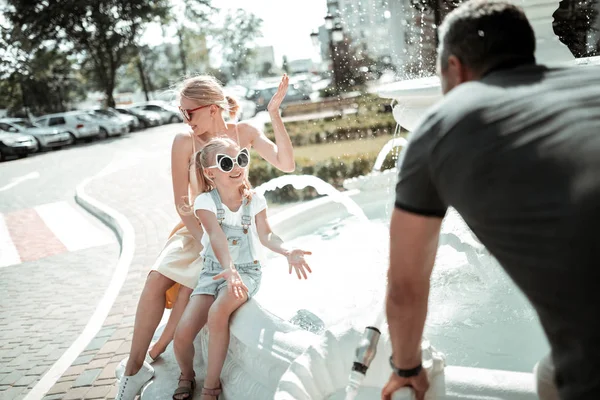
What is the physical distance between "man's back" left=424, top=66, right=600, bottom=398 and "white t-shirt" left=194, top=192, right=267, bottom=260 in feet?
6.38

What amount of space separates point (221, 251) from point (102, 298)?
10.4 ft

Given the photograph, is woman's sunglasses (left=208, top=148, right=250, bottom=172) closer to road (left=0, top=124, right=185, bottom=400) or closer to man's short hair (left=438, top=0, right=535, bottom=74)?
man's short hair (left=438, top=0, right=535, bottom=74)

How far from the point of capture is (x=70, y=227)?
966 centimetres

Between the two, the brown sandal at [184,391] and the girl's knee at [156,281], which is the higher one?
the girl's knee at [156,281]

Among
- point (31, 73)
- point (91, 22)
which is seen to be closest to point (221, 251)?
point (91, 22)

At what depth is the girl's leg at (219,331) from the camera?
2.88 meters

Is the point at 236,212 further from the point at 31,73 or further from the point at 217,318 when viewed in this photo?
the point at 31,73

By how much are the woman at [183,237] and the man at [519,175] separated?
2039 mm

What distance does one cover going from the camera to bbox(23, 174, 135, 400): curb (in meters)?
4.00

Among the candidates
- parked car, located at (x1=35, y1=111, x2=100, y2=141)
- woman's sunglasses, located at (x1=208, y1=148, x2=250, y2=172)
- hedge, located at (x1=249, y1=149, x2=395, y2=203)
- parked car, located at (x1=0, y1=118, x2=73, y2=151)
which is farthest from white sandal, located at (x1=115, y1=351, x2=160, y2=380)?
parked car, located at (x1=35, y1=111, x2=100, y2=141)

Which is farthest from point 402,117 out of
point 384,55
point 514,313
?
point 384,55

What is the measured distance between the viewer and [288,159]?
361 centimetres

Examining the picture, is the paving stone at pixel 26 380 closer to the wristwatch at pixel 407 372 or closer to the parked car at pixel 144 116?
the wristwatch at pixel 407 372

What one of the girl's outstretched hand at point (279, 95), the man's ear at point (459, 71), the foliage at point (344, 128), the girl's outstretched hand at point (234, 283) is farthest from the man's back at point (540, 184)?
the foliage at point (344, 128)
